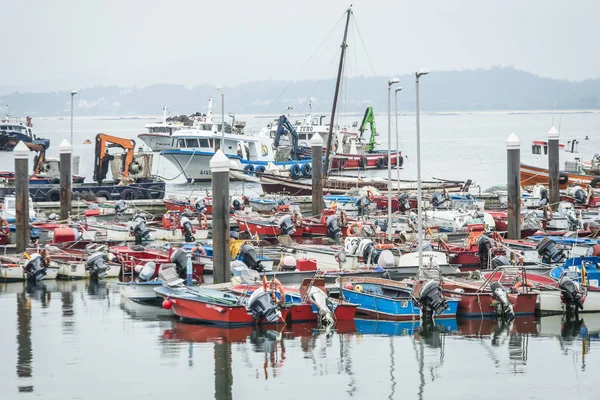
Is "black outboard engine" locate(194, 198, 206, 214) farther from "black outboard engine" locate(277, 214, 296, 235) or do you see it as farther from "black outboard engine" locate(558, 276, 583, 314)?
"black outboard engine" locate(558, 276, 583, 314)

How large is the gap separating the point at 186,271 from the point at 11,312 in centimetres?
445

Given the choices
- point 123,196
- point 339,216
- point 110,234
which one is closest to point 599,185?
point 339,216

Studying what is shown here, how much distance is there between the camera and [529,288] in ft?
79.2

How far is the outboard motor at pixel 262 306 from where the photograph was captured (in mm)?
21812

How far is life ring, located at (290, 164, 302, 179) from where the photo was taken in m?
62.2

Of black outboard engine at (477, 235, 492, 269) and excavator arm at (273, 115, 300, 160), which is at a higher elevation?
excavator arm at (273, 115, 300, 160)

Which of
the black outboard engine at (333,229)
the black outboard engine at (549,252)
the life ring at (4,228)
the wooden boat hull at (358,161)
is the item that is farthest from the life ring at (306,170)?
→ the black outboard engine at (549,252)

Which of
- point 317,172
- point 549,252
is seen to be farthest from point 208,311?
point 317,172

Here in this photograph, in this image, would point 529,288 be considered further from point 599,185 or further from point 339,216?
point 599,185

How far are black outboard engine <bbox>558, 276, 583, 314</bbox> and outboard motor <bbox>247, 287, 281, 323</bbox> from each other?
6829 mm

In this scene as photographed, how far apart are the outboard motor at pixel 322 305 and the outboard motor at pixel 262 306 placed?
103 cm

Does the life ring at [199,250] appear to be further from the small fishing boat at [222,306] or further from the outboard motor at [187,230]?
the outboard motor at [187,230]

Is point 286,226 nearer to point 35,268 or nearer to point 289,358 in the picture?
point 35,268

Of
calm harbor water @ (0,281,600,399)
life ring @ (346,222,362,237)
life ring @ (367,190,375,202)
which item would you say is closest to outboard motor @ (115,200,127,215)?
life ring @ (346,222,362,237)
